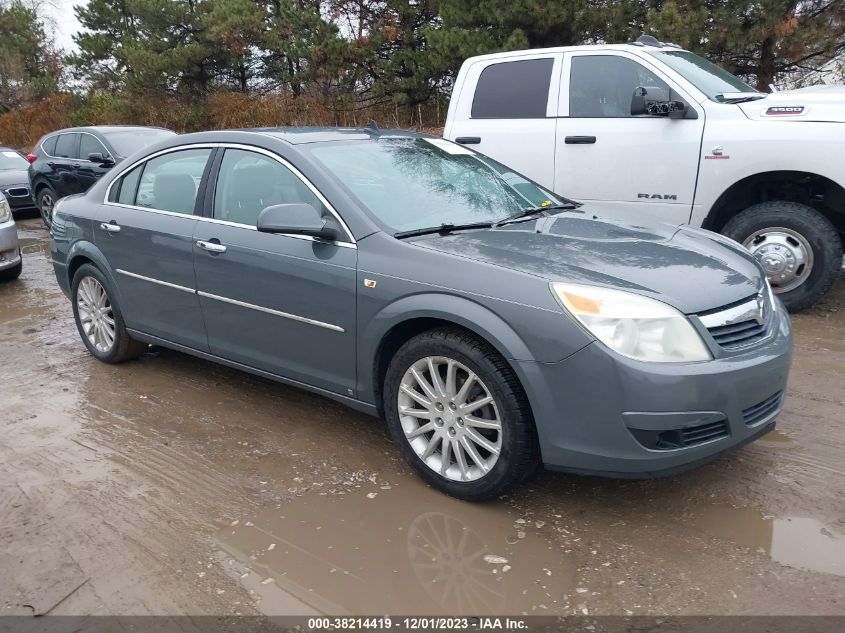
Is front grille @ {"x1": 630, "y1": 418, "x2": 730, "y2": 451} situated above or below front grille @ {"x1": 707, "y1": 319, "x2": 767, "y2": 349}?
below

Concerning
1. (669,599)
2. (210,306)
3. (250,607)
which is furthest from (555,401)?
(210,306)

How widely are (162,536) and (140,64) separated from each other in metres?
23.8

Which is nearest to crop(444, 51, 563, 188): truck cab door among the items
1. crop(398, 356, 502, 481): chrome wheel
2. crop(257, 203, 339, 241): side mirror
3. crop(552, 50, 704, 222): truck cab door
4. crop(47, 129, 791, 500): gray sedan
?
crop(552, 50, 704, 222): truck cab door

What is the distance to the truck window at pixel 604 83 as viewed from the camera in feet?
19.9

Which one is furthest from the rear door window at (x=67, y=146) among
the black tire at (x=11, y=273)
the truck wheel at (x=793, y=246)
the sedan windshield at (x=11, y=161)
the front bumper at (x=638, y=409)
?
the front bumper at (x=638, y=409)

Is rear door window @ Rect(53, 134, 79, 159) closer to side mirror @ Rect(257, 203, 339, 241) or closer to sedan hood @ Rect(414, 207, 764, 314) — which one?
side mirror @ Rect(257, 203, 339, 241)

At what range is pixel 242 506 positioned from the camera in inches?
131

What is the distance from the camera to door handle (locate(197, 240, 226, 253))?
4.08 meters

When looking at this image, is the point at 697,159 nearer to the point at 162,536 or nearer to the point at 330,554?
the point at 330,554

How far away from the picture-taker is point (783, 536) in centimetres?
294

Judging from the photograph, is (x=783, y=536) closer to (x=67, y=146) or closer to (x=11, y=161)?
(x=67, y=146)

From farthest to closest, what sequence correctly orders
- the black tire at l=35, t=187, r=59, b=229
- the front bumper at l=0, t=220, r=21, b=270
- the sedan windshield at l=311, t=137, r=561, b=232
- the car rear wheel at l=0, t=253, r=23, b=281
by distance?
the black tire at l=35, t=187, r=59, b=229, the car rear wheel at l=0, t=253, r=23, b=281, the front bumper at l=0, t=220, r=21, b=270, the sedan windshield at l=311, t=137, r=561, b=232

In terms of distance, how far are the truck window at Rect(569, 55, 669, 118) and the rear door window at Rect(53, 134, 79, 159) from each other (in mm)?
8674

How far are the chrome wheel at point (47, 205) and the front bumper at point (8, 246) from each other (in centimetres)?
476
